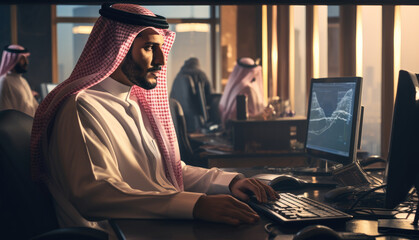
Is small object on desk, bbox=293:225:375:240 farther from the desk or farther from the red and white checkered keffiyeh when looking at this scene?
the red and white checkered keffiyeh

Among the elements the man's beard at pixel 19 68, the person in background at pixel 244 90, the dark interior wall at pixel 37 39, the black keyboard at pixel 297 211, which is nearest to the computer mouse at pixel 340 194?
the black keyboard at pixel 297 211

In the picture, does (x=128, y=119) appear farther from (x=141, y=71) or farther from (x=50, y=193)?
(x=50, y=193)

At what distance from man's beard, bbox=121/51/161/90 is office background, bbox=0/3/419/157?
1374 millimetres

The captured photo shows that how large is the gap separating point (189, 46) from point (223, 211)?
1038 cm

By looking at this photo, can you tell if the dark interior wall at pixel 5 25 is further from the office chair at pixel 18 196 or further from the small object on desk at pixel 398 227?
the small object on desk at pixel 398 227

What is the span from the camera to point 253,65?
741 cm

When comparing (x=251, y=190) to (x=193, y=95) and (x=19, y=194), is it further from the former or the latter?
(x=193, y=95)

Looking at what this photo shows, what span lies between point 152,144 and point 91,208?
1.82 feet

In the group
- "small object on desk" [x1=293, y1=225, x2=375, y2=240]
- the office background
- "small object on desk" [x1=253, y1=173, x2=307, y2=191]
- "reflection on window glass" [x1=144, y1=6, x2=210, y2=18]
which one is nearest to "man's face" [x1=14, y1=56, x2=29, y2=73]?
the office background

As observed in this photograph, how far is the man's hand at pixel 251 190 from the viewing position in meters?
1.97

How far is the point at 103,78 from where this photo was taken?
2061mm

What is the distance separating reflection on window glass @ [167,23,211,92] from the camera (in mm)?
11789

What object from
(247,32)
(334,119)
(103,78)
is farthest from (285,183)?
(247,32)

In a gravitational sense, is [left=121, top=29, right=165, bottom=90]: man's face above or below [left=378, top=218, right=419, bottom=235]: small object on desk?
above
